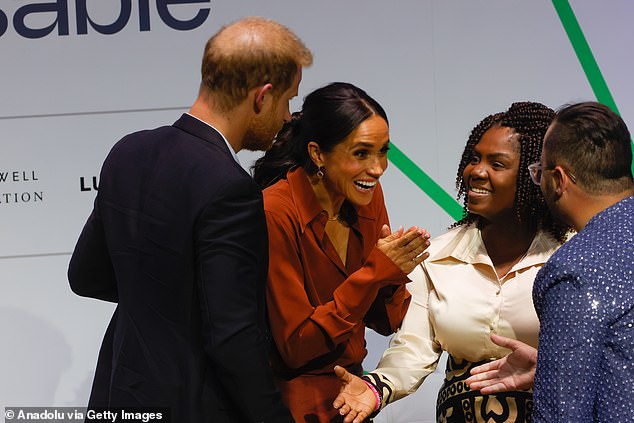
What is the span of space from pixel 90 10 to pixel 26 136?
0.63 meters

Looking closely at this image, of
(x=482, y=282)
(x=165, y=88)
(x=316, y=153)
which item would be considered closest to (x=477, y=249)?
(x=482, y=282)

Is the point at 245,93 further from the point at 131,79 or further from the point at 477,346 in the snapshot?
the point at 131,79

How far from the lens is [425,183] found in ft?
13.1

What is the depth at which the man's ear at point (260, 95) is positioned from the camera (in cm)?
204

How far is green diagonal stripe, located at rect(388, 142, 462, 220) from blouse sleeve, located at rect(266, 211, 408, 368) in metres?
1.57

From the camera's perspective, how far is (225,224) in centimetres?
189

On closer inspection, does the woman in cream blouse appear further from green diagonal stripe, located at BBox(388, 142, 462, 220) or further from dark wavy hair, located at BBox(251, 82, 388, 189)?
green diagonal stripe, located at BBox(388, 142, 462, 220)

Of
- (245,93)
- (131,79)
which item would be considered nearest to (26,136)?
(131,79)

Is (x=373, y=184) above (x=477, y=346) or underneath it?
above

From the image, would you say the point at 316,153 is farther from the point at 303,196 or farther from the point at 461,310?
the point at 461,310

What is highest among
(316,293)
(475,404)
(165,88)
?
(165,88)

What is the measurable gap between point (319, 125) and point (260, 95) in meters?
0.64

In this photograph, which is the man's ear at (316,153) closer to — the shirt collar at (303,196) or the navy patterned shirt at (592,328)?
the shirt collar at (303,196)

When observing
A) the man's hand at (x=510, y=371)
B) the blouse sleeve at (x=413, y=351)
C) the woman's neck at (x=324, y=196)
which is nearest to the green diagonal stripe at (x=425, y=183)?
the blouse sleeve at (x=413, y=351)
